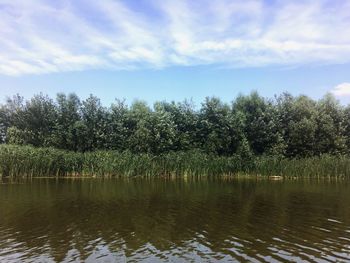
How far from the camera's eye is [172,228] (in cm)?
1441

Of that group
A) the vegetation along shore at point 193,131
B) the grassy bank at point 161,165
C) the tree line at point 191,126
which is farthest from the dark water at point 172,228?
the tree line at point 191,126

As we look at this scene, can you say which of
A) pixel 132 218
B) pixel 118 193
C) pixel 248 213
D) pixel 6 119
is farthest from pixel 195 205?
pixel 6 119

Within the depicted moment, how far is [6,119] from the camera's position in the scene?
176 feet

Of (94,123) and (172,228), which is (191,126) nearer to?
(94,123)

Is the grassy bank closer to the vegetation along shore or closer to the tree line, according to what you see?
the vegetation along shore

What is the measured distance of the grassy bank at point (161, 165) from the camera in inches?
1465

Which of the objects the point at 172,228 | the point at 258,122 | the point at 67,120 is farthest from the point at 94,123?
the point at 172,228

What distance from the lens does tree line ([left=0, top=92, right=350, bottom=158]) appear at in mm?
46219

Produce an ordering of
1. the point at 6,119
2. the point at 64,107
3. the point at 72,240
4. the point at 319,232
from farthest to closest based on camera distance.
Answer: the point at 6,119 < the point at 64,107 < the point at 319,232 < the point at 72,240

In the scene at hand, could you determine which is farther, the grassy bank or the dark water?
the grassy bank

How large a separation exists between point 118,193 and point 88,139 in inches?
919

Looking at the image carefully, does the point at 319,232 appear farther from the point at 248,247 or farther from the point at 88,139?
the point at 88,139

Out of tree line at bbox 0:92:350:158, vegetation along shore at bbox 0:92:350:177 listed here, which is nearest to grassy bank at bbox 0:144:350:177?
vegetation along shore at bbox 0:92:350:177

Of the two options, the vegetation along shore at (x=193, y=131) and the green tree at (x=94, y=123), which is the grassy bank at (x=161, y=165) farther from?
the green tree at (x=94, y=123)
